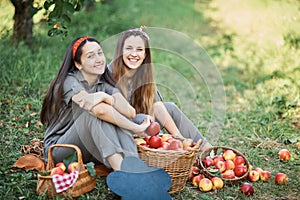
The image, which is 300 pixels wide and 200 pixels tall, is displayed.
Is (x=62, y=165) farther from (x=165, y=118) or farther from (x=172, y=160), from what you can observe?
(x=165, y=118)

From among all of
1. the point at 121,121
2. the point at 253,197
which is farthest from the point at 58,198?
the point at 253,197

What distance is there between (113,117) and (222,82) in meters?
3.31

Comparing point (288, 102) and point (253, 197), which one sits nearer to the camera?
point (253, 197)

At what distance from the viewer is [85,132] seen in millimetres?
2824

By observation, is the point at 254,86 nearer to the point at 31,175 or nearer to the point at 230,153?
the point at 230,153

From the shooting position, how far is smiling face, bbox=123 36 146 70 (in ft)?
11.0

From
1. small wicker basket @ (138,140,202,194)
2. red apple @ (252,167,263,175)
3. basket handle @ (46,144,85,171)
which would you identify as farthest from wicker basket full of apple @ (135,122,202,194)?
red apple @ (252,167,263,175)

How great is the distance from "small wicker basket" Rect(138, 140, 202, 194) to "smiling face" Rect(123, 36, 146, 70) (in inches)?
31.9

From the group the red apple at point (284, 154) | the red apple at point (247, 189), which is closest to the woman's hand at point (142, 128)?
the red apple at point (247, 189)

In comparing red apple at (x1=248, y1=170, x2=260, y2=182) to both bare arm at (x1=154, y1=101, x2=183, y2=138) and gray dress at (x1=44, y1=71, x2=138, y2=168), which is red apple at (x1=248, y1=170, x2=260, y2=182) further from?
gray dress at (x1=44, y1=71, x2=138, y2=168)

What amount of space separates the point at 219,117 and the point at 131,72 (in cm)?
172

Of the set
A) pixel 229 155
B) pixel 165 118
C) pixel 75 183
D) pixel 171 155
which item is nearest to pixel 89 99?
pixel 75 183

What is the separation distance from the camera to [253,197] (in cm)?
299

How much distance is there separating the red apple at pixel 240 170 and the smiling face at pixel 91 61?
1270 mm
